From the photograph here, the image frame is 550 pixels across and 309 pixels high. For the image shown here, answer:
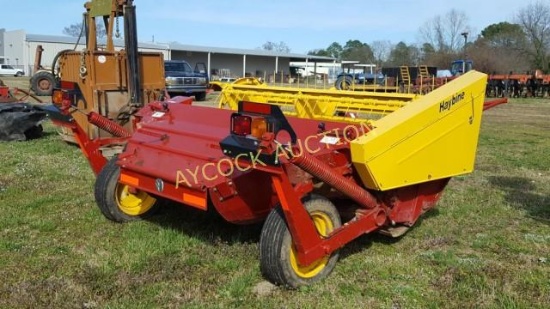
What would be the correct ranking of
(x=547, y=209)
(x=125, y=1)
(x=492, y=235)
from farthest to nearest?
(x=125, y=1), (x=547, y=209), (x=492, y=235)

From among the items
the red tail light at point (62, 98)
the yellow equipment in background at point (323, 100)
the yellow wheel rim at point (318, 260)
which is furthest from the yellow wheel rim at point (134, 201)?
the yellow wheel rim at point (318, 260)

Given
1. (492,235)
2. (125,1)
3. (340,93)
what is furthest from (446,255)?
(125,1)

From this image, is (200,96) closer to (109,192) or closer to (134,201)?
(134,201)

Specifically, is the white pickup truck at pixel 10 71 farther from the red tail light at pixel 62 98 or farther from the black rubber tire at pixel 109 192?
the black rubber tire at pixel 109 192

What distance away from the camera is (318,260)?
3727mm

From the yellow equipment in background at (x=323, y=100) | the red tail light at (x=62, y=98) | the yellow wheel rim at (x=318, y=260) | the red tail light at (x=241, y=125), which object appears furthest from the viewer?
the yellow equipment in background at (x=323, y=100)

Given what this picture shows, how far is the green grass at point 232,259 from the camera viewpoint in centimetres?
350

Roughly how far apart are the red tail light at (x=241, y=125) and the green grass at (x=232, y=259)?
1.06 meters

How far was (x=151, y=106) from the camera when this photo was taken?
502 centimetres

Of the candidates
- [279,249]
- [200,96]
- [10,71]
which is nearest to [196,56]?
[10,71]

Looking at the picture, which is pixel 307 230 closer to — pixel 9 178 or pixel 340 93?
pixel 340 93

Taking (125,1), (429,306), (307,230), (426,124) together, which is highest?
(125,1)

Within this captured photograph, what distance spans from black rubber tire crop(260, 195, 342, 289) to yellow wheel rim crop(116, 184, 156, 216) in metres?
1.78

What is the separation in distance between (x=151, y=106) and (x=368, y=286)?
2541 millimetres
